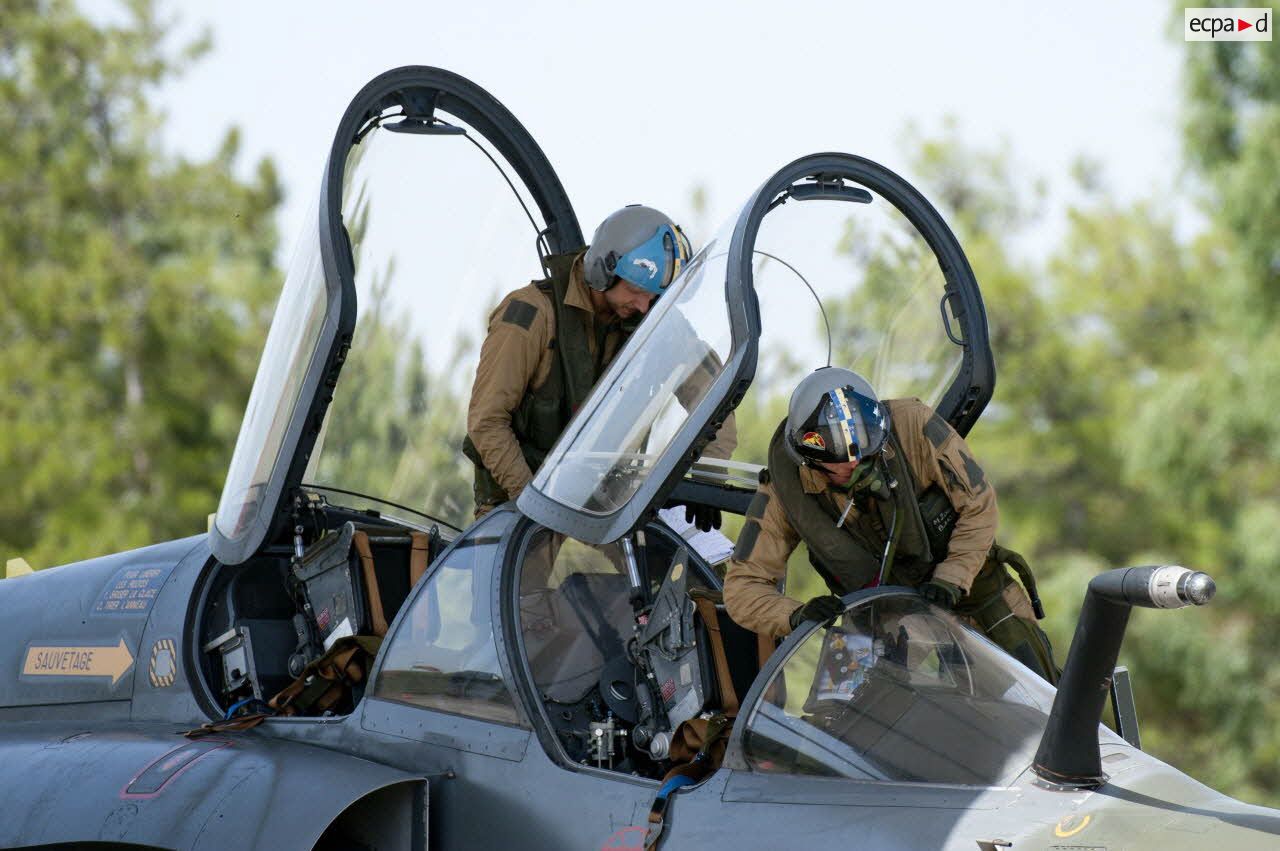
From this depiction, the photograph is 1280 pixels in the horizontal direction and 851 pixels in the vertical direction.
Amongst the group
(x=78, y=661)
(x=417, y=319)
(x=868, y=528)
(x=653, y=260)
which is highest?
(x=653, y=260)

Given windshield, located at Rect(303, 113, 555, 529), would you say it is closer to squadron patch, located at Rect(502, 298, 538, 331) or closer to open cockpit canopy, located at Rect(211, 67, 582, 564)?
open cockpit canopy, located at Rect(211, 67, 582, 564)

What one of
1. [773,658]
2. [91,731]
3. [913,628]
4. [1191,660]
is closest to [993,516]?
[913,628]

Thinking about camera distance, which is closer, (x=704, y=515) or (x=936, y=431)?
(x=936, y=431)

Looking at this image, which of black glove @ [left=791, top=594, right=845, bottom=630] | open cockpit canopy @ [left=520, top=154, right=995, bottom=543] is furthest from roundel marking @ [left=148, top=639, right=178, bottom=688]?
black glove @ [left=791, top=594, right=845, bottom=630]

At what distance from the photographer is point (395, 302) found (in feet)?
23.6

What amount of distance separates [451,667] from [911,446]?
1.76 meters

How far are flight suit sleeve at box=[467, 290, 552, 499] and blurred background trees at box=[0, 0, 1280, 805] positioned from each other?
16145 millimetres

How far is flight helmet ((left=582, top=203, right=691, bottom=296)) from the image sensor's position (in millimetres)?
6574

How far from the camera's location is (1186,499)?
22.7 m

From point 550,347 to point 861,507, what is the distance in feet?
6.45

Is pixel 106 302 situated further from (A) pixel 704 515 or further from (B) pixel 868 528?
(B) pixel 868 528

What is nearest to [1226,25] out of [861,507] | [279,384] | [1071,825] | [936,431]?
[936,431]

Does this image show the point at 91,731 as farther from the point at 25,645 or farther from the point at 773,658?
the point at 773,658

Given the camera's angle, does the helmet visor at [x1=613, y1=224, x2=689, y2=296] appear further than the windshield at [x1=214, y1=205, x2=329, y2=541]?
Yes
